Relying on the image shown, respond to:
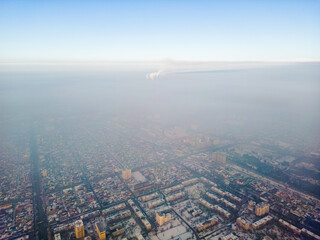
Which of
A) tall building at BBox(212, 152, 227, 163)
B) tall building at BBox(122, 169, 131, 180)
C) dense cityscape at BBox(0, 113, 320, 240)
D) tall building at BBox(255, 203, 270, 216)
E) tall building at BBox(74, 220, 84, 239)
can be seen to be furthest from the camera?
tall building at BBox(212, 152, 227, 163)

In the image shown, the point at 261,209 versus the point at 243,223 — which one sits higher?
the point at 261,209

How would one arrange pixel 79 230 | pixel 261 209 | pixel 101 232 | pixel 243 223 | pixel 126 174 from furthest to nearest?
pixel 126 174, pixel 261 209, pixel 243 223, pixel 79 230, pixel 101 232

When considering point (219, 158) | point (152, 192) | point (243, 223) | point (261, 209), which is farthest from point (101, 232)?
point (219, 158)

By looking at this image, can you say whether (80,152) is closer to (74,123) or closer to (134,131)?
(134,131)

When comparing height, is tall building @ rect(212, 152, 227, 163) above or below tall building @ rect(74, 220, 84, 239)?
below

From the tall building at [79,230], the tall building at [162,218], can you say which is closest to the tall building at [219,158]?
the tall building at [162,218]

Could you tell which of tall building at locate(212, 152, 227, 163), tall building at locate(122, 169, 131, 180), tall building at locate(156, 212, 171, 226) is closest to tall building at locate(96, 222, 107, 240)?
tall building at locate(156, 212, 171, 226)

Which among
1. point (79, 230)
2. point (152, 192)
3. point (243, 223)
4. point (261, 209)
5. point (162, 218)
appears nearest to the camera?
point (79, 230)

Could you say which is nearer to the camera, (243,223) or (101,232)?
(101,232)

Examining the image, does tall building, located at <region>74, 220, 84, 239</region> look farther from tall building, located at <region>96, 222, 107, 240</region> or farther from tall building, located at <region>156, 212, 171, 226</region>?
tall building, located at <region>156, 212, 171, 226</region>

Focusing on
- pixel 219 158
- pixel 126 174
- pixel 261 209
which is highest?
pixel 261 209

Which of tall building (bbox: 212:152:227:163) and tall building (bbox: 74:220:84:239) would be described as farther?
tall building (bbox: 212:152:227:163)

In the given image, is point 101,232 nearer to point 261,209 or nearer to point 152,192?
point 152,192
